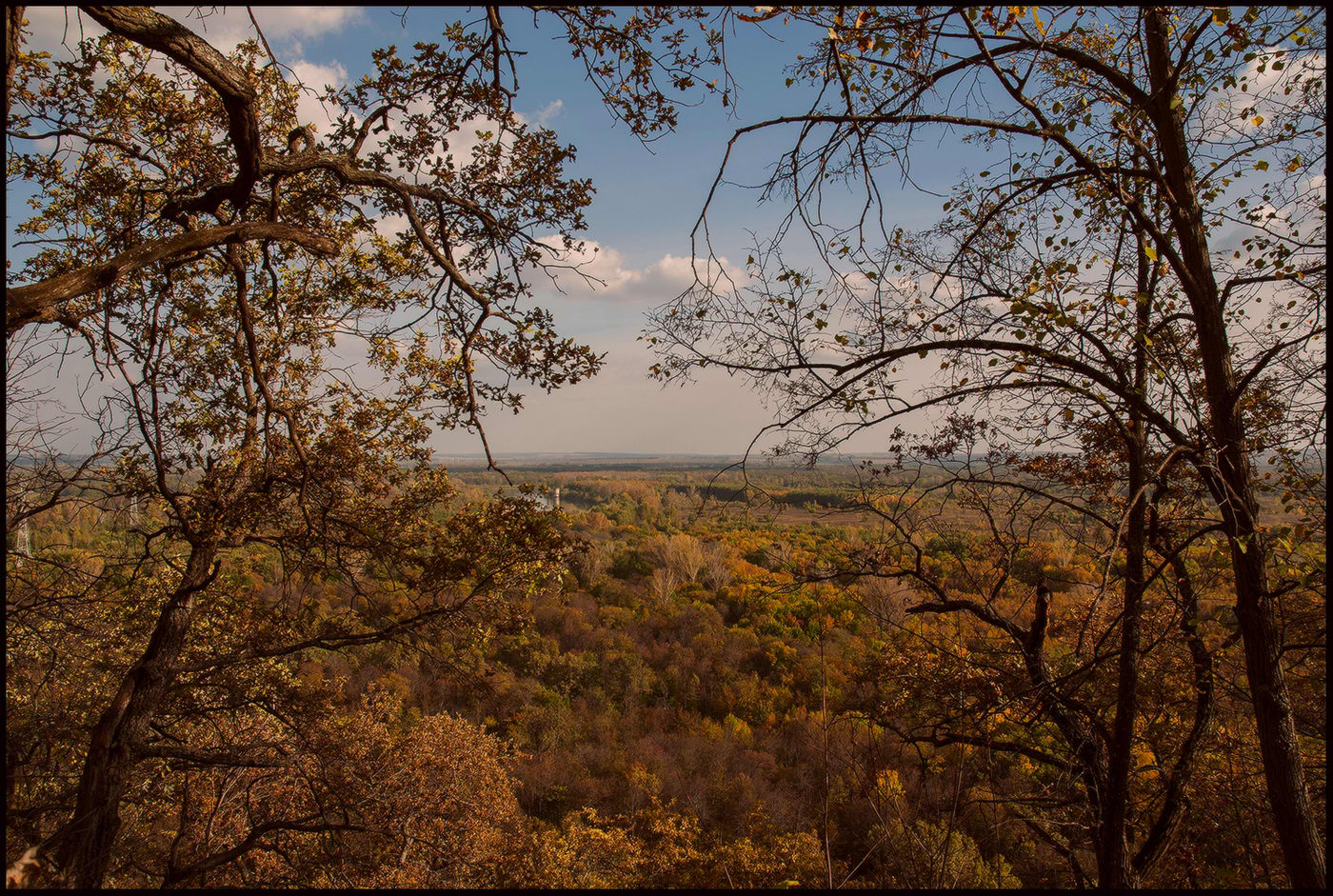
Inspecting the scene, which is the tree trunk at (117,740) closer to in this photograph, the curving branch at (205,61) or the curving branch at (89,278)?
the curving branch at (89,278)

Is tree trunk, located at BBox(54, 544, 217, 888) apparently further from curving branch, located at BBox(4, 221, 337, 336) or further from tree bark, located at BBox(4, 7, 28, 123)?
tree bark, located at BBox(4, 7, 28, 123)

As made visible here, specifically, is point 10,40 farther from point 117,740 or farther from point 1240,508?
point 1240,508

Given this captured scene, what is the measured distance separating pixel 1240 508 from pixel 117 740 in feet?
19.4

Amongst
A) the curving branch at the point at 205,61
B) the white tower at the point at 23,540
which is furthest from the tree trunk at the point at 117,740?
the curving branch at the point at 205,61

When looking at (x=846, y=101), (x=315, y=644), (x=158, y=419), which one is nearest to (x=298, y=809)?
(x=315, y=644)

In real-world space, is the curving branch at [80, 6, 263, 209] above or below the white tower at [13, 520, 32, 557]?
above

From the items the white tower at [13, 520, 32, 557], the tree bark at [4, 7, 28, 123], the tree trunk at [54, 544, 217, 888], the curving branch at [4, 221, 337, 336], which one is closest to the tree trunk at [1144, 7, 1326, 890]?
the curving branch at [4, 221, 337, 336]

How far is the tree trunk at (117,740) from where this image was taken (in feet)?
10.7

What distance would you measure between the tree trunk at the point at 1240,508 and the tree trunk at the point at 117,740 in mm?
5378

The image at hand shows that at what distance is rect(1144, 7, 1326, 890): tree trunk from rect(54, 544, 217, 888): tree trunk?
17.6ft

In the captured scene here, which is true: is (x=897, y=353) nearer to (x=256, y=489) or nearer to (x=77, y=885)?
(x=256, y=489)

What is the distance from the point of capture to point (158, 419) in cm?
400

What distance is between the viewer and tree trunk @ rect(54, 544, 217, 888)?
3256 millimetres

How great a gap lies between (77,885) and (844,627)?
1074 inches
